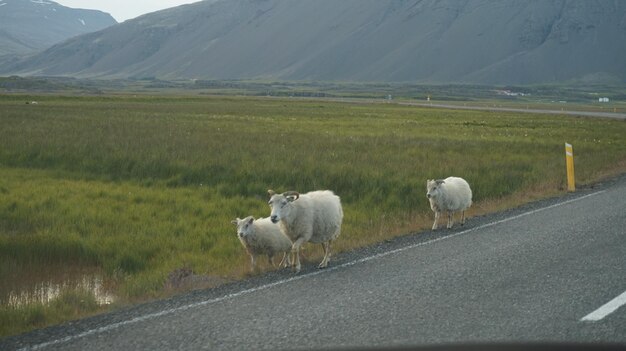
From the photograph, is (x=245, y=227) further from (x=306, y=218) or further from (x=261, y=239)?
(x=306, y=218)

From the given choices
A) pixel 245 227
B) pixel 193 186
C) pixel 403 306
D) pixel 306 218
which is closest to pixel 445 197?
pixel 306 218

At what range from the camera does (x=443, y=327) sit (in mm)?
6758

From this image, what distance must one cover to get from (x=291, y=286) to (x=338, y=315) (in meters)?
1.65

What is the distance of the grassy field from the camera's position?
11805 mm

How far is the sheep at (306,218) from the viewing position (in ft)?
33.7

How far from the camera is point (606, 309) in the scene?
283 inches

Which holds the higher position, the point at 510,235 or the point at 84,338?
the point at 84,338

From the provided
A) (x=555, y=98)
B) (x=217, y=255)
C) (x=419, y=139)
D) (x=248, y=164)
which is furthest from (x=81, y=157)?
(x=555, y=98)

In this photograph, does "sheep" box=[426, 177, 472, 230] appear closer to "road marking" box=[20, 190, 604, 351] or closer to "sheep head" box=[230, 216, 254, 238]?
"road marking" box=[20, 190, 604, 351]

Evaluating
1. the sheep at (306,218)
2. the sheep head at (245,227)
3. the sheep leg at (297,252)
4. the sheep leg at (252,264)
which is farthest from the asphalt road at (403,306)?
the sheep head at (245,227)

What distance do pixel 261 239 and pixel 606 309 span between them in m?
5.71

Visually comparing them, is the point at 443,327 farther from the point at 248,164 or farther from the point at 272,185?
the point at 248,164

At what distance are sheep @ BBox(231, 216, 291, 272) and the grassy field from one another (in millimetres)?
333

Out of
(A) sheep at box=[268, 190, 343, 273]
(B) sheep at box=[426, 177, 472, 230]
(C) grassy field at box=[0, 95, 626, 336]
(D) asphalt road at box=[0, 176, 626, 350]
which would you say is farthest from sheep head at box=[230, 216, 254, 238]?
(B) sheep at box=[426, 177, 472, 230]
